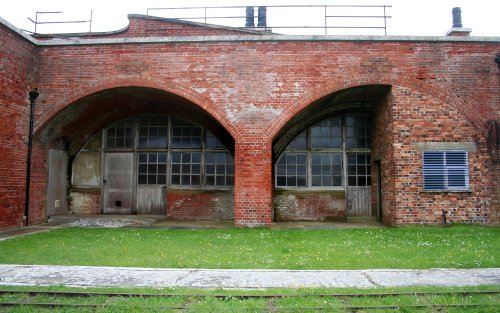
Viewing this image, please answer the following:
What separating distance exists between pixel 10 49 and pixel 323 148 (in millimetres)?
10082

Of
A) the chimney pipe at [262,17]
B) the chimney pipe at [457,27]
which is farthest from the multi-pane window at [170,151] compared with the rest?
the chimney pipe at [457,27]

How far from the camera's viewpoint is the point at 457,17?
1423 centimetres

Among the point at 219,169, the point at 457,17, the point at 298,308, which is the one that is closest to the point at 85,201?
the point at 219,169

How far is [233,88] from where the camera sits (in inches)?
468

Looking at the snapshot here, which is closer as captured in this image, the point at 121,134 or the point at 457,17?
the point at 457,17

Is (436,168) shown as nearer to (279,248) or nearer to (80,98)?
(279,248)

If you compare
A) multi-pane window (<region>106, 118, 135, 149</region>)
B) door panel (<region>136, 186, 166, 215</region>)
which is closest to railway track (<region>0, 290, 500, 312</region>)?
door panel (<region>136, 186, 166, 215</region>)

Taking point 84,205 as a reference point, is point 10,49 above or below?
above

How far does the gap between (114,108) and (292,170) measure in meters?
6.55

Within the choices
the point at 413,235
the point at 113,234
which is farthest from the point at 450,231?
the point at 113,234

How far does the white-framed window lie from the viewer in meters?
11.6

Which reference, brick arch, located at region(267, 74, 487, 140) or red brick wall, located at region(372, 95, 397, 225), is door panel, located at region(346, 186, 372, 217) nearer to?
red brick wall, located at region(372, 95, 397, 225)

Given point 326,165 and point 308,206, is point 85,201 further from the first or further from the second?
point 326,165

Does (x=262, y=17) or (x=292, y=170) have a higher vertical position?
(x=262, y=17)
